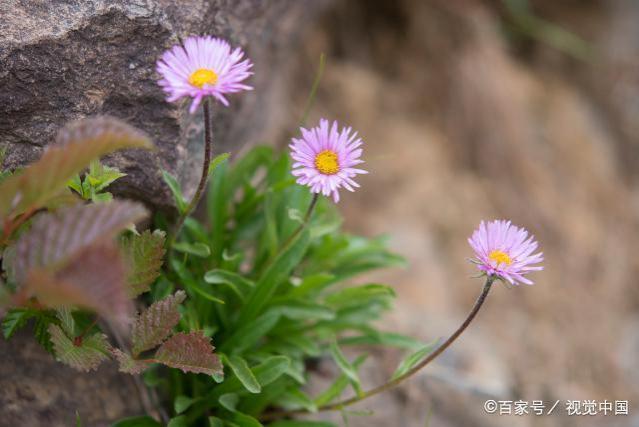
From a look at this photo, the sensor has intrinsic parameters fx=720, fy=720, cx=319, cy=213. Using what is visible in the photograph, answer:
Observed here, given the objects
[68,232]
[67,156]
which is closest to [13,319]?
[68,232]

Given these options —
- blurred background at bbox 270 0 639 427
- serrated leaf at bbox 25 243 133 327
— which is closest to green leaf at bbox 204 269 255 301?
serrated leaf at bbox 25 243 133 327

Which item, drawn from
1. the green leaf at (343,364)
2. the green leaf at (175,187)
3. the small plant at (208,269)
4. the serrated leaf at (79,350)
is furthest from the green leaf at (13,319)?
the green leaf at (343,364)

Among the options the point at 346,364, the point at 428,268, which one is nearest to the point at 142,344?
the point at 346,364

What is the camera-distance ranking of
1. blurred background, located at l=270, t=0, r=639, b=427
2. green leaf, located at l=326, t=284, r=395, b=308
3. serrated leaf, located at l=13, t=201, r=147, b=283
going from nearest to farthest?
1. serrated leaf, located at l=13, t=201, r=147, b=283
2. green leaf, located at l=326, t=284, r=395, b=308
3. blurred background, located at l=270, t=0, r=639, b=427

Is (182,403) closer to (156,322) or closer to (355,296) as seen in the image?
(156,322)

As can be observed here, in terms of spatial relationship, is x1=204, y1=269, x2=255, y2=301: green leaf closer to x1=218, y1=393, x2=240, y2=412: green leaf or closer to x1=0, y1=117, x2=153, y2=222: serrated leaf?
x1=218, y1=393, x2=240, y2=412: green leaf
